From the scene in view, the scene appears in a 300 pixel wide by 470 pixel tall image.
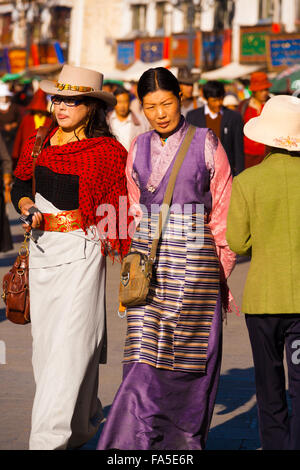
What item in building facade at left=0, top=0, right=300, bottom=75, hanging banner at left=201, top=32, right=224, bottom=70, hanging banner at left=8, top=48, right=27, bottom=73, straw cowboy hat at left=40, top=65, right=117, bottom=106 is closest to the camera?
straw cowboy hat at left=40, top=65, right=117, bottom=106

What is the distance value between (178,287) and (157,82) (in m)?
0.98

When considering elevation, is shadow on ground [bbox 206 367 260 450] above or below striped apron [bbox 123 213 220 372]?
below

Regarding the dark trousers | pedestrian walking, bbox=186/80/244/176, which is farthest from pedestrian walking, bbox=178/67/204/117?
the dark trousers

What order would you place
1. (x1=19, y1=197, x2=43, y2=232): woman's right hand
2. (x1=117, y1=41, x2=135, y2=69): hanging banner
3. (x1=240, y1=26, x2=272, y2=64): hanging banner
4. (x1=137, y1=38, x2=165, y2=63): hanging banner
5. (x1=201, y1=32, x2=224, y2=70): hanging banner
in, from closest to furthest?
(x1=19, y1=197, x2=43, y2=232): woman's right hand < (x1=240, y1=26, x2=272, y2=64): hanging banner < (x1=201, y1=32, x2=224, y2=70): hanging banner < (x1=137, y1=38, x2=165, y2=63): hanging banner < (x1=117, y1=41, x2=135, y2=69): hanging banner

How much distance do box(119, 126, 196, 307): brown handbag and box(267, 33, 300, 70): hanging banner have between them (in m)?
30.7

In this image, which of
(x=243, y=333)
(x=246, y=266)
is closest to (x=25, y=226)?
(x=243, y=333)

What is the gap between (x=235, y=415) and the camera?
6496mm

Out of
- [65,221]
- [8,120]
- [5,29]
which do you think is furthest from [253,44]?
[65,221]

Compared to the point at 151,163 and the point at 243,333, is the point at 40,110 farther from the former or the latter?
the point at 151,163

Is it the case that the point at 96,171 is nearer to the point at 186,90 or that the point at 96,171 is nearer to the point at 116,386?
the point at 116,386

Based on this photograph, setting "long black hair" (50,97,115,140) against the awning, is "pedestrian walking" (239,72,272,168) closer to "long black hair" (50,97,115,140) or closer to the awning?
"long black hair" (50,97,115,140)

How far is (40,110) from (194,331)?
978 cm

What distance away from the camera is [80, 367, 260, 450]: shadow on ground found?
586 centimetres

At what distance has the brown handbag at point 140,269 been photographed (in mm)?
5238
